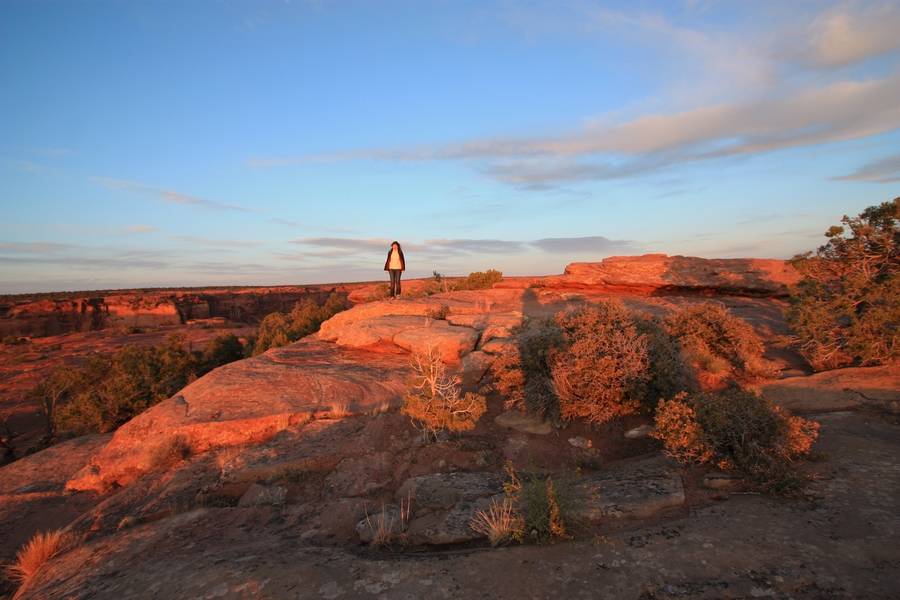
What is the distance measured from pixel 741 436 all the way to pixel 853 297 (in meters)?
6.17

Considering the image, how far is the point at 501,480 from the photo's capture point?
511 centimetres

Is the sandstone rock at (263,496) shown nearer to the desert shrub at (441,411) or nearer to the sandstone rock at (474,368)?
the desert shrub at (441,411)

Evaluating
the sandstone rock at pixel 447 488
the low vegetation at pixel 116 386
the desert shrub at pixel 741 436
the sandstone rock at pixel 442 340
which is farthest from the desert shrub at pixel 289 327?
the desert shrub at pixel 741 436

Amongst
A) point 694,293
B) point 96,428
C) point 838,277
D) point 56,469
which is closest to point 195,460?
point 56,469

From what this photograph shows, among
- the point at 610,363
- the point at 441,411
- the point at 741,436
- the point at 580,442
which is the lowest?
the point at 580,442

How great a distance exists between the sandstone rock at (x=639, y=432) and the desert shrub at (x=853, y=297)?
4.44 metres

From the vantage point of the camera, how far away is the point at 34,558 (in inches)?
187

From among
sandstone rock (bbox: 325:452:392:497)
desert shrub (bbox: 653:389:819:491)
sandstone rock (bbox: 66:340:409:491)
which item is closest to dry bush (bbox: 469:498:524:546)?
sandstone rock (bbox: 325:452:392:497)

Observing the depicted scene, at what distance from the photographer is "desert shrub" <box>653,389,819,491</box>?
4.32 metres

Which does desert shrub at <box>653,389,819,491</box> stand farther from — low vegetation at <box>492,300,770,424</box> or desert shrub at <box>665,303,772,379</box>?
desert shrub at <box>665,303,772,379</box>

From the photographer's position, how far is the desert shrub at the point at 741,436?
14.2 ft

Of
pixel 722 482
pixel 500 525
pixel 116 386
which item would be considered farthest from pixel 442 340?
pixel 116 386

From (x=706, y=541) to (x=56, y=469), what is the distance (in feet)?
35.4

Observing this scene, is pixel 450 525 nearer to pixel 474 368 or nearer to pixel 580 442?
pixel 580 442
